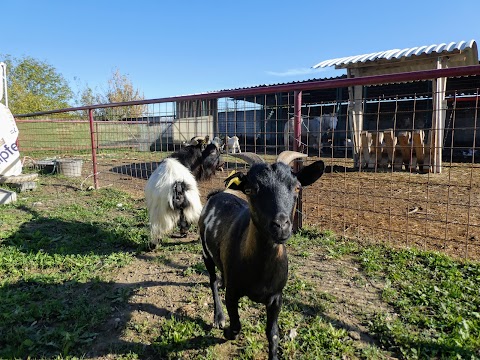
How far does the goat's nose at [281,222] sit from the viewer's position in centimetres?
181

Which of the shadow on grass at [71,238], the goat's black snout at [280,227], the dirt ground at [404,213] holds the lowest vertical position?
the shadow on grass at [71,238]

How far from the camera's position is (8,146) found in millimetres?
8852

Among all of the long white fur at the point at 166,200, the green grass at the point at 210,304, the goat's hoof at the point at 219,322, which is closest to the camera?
the green grass at the point at 210,304

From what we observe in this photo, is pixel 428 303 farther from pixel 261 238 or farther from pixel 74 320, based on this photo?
pixel 74 320

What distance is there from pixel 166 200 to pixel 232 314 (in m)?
2.51

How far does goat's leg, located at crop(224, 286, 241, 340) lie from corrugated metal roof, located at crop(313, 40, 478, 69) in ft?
29.3

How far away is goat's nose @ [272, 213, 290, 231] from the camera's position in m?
1.81

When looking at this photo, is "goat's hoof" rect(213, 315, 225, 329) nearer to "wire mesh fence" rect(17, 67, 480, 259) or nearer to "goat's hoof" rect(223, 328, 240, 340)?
"goat's hoof" rect(223, 328, 240, 340)

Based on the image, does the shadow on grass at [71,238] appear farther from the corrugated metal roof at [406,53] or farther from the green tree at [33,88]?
the green tree at [33,88]

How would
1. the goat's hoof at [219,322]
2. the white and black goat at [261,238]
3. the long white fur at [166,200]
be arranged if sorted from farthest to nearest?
the long white fur at [166,200] → the goat's hoof at [219,322] → the white and black goat at [261,238]

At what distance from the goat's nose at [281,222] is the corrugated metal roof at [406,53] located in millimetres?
8888

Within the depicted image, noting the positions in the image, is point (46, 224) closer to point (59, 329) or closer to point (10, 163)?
point (59, 329)

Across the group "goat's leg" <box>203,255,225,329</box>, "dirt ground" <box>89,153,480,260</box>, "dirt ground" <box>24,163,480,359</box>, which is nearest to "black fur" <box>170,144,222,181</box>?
"dirt ground" <box>89,153,480,260</box>

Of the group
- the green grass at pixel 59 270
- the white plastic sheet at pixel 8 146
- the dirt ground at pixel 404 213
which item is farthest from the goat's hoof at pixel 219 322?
the white plastic sheet at pixel 8 146
